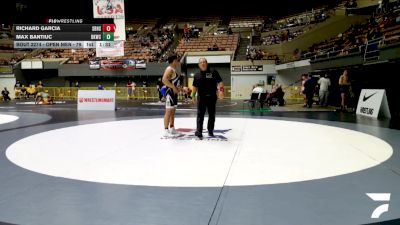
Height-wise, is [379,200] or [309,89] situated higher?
[309,89]

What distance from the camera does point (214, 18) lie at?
4038 centimetres

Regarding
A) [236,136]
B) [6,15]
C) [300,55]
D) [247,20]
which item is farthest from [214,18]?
[236,136]

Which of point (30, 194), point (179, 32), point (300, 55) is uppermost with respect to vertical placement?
point (179, 32)

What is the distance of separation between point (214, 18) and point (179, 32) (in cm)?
494

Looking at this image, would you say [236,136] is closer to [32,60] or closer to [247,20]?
[32,60]

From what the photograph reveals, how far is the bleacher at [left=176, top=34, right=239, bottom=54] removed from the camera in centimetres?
3023

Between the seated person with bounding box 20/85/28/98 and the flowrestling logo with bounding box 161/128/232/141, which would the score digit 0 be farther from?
the seated person with bounding box 20/85/28/98

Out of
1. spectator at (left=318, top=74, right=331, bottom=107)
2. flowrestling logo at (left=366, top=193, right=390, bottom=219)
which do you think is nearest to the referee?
flowrestling logo at (left=366, top=193, right=390, bottom=219)

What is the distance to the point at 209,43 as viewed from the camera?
31688mm

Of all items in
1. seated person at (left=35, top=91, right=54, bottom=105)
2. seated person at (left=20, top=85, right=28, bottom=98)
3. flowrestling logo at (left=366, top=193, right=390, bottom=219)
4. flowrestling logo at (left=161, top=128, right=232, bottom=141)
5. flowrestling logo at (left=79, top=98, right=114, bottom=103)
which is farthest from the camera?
seated person at (left=20, top=85, right=28, bottom=98)

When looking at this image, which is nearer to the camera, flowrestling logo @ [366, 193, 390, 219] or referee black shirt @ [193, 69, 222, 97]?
flowrestling logo @ [366, 193, 390, 219]

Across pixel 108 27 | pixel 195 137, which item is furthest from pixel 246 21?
pixel 195 137

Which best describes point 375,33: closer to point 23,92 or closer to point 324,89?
point 324,89
